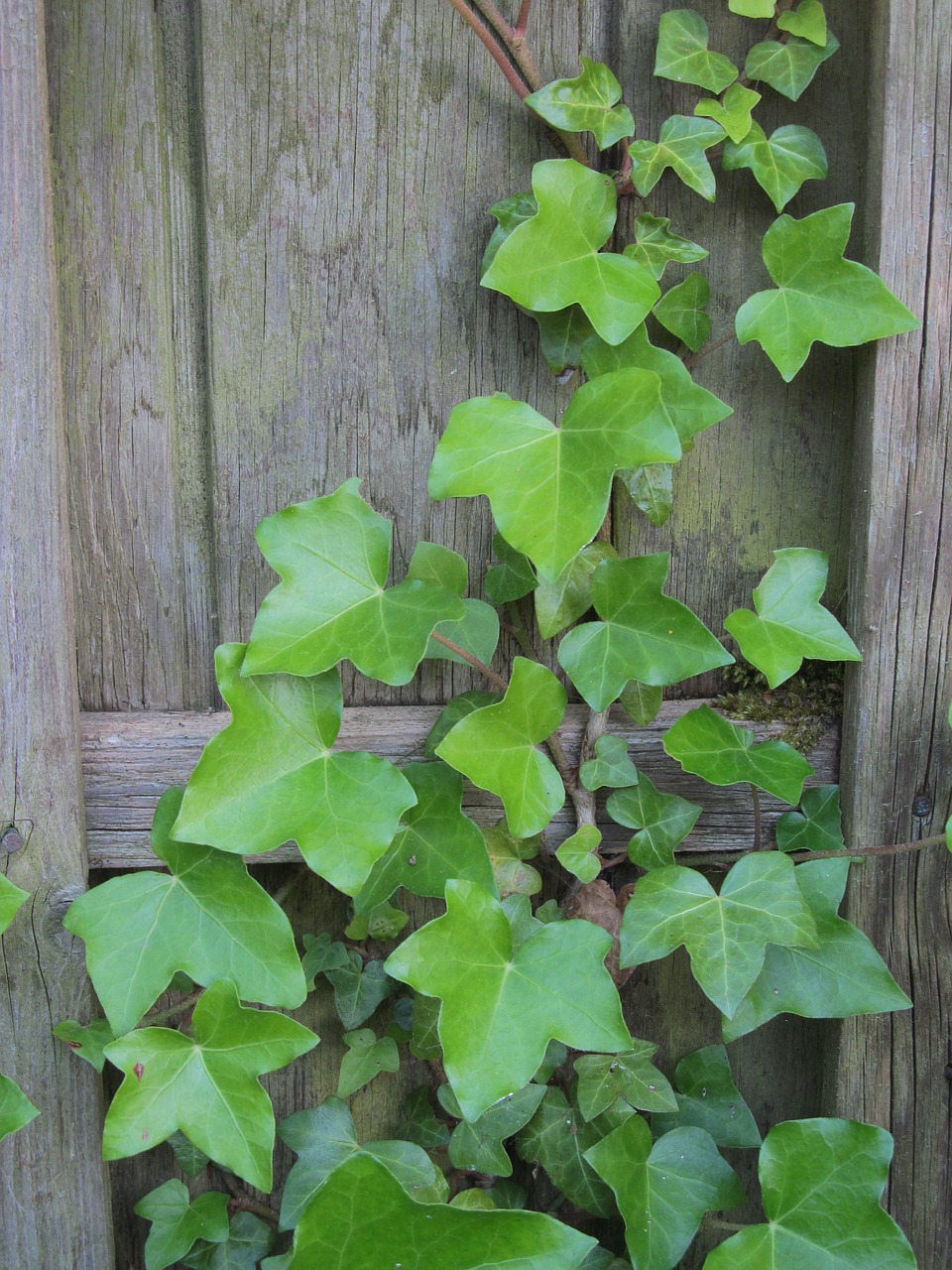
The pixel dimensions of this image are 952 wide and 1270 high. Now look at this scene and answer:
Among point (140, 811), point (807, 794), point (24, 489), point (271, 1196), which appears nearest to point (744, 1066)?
point (807, 794)

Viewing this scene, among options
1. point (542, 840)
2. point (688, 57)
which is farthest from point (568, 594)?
point (688, 57)

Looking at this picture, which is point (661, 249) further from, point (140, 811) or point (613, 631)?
point (140, 811)

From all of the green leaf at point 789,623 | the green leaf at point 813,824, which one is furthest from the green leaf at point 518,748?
the green leaf at point 813,824

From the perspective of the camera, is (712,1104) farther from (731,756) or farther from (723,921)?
(731,756)

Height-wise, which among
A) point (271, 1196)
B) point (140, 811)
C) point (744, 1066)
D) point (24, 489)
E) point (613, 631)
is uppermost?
point (24, 489)

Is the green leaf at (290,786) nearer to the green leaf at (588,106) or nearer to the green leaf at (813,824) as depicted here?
the green leaf at (813,824)
